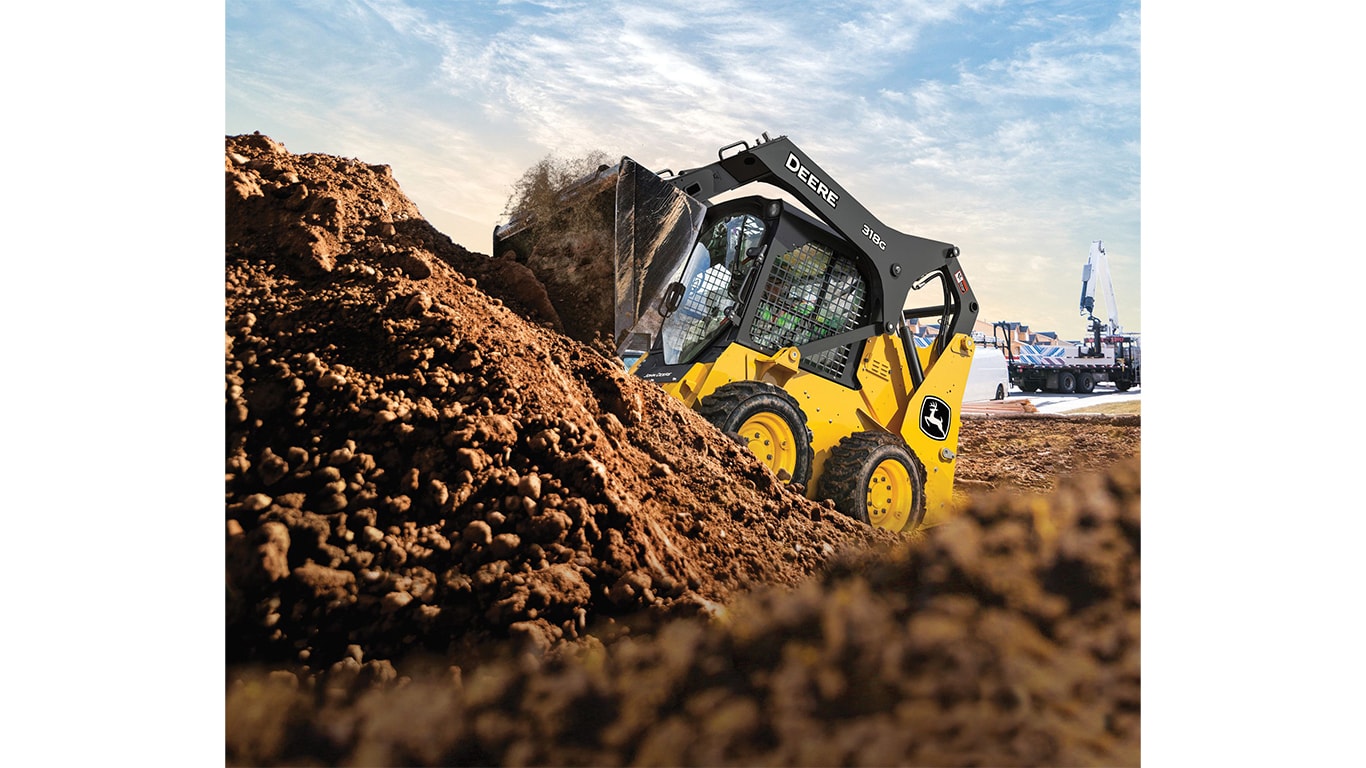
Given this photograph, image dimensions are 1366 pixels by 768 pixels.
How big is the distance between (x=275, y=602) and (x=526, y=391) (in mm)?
850

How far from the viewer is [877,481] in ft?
13.7

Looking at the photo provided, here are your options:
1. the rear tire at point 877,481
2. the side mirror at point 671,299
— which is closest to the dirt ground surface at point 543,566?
the side mirror at point 671,299

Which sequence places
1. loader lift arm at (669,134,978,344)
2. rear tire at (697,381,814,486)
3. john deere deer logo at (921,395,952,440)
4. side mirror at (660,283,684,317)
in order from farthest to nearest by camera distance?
john deere deer logo at (921,395,952,440)
loader lift arm at (669,134,978,344)
rear tire at (697,381,814,486)
side mirror at (660,283,684,317)

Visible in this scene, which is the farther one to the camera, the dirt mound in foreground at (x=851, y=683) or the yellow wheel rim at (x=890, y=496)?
the yellow wheel rim at (x=890, y=496)

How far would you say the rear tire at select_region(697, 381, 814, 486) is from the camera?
12.4 feet

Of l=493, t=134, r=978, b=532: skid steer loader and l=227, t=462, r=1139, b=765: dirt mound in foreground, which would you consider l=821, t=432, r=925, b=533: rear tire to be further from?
l=227, t=462, r=1139, b=765: dirt mound in foreground

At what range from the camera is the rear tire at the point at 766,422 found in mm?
3791

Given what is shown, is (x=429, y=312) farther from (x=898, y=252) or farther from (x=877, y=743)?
(x=898, y=252)

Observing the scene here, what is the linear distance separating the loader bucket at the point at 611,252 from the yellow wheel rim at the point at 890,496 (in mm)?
1267

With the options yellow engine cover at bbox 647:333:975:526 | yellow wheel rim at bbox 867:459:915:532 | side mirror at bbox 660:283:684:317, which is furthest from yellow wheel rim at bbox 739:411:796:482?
side mirror at bbox 660:283:684:317

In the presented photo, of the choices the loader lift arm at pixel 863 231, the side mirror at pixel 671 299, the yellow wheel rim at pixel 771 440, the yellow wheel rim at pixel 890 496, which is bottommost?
the yellow wheel rim at pixel 890 496

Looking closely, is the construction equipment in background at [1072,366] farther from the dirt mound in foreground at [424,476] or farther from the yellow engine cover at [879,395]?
the dirt mound in foreground at [424,476]

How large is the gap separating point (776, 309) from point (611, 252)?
36.6 inches

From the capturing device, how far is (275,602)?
2.26 metres
